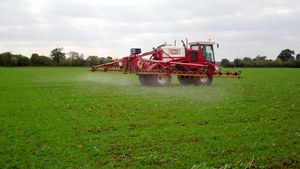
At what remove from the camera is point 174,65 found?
2420 cm

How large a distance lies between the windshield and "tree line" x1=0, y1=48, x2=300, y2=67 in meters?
62.3

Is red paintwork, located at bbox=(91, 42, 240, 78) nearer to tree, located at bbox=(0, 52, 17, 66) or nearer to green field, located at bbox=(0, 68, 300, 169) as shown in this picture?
green field, located at bbox=(0, 68, 300, 169)

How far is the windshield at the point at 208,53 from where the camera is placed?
84.5 ft

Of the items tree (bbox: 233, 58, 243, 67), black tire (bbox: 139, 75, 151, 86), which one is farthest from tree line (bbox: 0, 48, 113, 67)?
black tire (bbox: 139, 75, 151, 86)

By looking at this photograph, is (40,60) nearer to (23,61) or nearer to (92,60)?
(23,61)

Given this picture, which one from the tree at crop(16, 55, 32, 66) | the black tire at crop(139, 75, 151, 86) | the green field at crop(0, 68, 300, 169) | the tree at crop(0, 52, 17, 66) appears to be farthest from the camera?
the tree at crop(16, 55, 32, 66)

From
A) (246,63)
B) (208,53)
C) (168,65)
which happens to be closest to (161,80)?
(168,65)

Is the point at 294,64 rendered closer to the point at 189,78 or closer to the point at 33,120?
the point at 189,78

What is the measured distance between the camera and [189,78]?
25328 millimetres

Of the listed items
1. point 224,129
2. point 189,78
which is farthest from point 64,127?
point 189,78

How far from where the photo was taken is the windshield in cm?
2575

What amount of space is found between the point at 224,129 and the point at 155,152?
2706 mm

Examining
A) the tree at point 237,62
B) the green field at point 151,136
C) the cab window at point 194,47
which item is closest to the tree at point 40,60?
the tree at point 237,62

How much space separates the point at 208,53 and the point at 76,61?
253 ft
